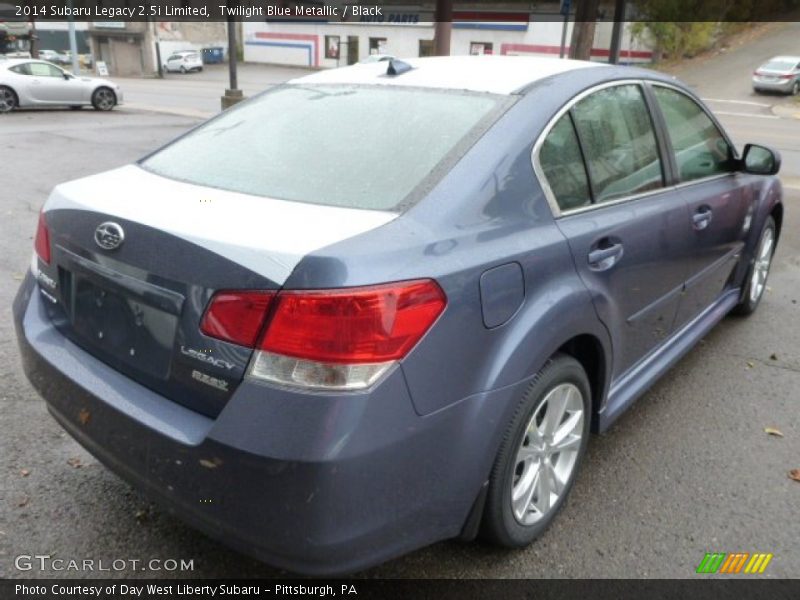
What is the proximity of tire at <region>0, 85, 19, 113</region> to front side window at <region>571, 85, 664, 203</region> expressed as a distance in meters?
18.7

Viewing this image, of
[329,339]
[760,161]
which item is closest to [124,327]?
[329,339]

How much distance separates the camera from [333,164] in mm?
2357

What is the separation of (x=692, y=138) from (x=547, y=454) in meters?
2.04

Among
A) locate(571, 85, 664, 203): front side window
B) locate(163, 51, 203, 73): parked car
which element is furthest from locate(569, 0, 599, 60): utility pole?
locate(163, 51, 203, 73): parked car

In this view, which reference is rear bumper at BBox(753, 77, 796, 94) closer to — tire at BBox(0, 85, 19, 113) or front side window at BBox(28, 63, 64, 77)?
front side window at BBox(28, 63, 64, 77)

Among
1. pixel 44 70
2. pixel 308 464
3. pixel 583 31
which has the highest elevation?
pixel 583 31

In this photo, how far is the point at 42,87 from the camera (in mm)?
18031

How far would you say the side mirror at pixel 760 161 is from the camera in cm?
391

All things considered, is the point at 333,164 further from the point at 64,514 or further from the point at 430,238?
the point at 64,514

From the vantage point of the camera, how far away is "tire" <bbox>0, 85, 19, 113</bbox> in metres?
17.5

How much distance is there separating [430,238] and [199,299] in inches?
26.0

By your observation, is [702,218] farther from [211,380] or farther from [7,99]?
[7,99]

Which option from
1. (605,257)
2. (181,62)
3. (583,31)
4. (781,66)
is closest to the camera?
(605,257)

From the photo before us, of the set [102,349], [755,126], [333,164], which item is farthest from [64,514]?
[755,126]
